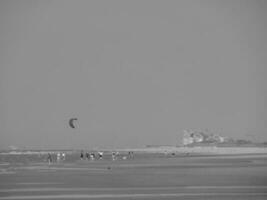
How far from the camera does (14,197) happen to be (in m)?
26.2

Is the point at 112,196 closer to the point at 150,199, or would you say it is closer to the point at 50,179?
the point at 150,199

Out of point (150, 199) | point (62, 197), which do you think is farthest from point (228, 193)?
point (62, 197)

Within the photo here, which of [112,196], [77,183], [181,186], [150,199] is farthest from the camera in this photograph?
[77,183]

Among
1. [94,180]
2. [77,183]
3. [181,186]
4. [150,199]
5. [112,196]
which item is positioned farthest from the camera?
[94,180]

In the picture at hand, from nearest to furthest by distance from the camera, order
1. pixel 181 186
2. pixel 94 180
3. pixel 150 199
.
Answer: pixel 150 199 < pixel 181 186 < pixel 94 180

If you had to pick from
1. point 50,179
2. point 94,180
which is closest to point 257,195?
point 94,180

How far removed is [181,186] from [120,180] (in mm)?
5281

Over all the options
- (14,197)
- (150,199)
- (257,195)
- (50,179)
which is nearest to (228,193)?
(257,195)

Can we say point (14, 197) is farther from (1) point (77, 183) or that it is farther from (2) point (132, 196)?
(1) point (77, 183)

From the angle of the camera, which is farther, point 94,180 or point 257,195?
point 94,180

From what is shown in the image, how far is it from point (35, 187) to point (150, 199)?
324 inches

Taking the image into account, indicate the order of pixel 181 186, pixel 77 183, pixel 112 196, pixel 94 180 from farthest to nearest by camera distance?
pixel 94 180 → pixel 77 183 → pixel 181 186 → pixel 112 196

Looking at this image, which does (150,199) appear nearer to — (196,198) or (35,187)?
(196,198)

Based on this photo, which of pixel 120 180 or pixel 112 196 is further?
pixel 120 180
